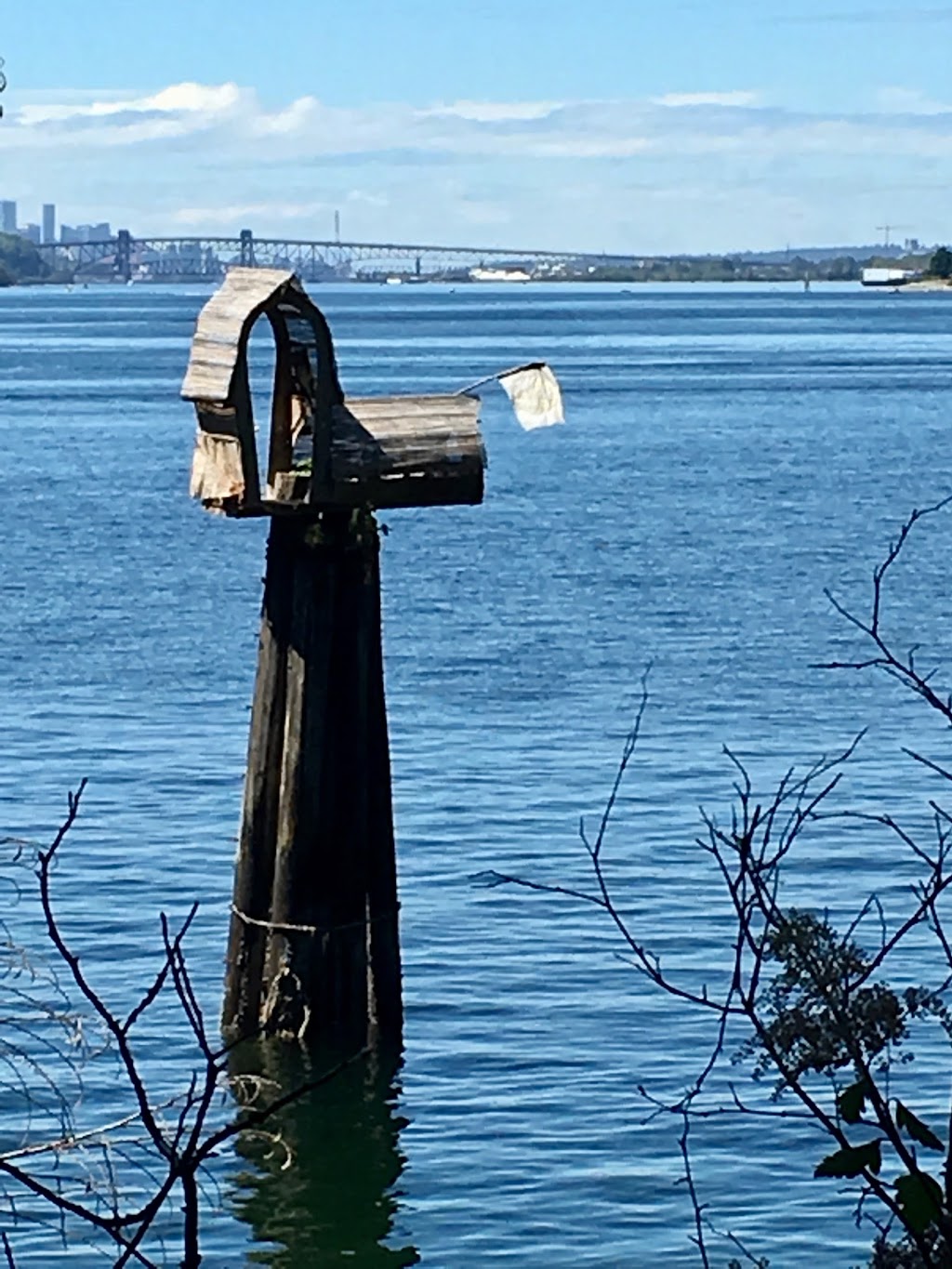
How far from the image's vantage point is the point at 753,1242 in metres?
10.5

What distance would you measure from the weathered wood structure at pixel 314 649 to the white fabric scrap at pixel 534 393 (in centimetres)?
20

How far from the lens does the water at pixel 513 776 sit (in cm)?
1126

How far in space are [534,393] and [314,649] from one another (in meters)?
1.59

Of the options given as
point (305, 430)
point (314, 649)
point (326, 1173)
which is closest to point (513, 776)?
point (326, 1173)

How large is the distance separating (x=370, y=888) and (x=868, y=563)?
26.6 meters

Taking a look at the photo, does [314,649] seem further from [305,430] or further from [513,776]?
[513,776]

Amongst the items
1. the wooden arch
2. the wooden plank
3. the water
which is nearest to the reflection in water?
the water

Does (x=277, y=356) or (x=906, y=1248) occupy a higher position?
(x=277, y=356)

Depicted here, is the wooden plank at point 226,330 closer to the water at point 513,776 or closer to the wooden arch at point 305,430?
the wooden arch at point 305,430

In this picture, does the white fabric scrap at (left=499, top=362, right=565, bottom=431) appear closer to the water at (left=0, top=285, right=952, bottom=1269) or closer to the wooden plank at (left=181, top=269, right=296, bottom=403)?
the wooden plank at (left=181, top=269, right=296, bottom=403)

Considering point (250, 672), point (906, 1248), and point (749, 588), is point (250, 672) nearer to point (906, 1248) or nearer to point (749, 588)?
point (749, 588)

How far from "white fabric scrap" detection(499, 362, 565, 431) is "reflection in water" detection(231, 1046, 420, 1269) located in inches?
117

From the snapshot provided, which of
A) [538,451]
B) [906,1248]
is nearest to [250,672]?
[906,1248]

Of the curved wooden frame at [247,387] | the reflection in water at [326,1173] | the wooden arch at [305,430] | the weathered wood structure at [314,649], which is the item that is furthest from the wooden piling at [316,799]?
the reflection in water at [326,1173]
